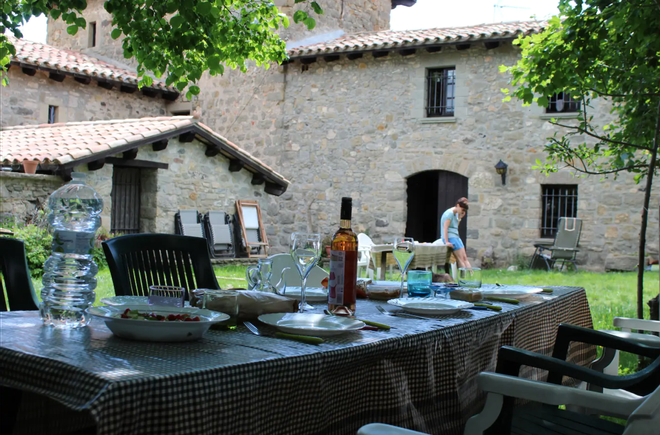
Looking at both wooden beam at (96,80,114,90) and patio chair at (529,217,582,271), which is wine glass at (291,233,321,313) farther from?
wooden beam at (96,80,114,90)

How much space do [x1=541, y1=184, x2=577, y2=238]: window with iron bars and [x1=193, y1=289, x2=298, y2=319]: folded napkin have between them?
1089 cm

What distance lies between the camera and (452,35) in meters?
12.0

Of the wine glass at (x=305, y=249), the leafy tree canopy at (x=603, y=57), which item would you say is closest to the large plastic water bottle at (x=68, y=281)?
the wine glass at (x=305, y=249)

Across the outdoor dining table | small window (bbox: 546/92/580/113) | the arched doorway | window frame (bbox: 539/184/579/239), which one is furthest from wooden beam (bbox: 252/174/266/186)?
small window (bbox: 546/92/580/113)

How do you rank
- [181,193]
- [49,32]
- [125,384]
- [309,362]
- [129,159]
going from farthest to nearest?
1. [49,32]
2. [181,193]
3. [129,159]
4. [309,362]
5. [125,384]

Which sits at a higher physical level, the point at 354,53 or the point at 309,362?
the point at 354,53

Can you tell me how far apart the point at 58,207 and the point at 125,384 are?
3.42 feet

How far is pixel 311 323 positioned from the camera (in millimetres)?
1790

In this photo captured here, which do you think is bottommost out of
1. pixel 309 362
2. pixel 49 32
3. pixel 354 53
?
pixel 309 362

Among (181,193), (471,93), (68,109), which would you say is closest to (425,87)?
(471,93)

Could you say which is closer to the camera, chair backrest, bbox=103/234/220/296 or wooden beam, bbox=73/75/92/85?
chair backrest, bbox=103/234/220/296

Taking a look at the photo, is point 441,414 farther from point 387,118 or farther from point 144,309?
point 387,118

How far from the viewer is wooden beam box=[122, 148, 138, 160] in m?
10.7

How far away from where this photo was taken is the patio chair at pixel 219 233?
464 inches
